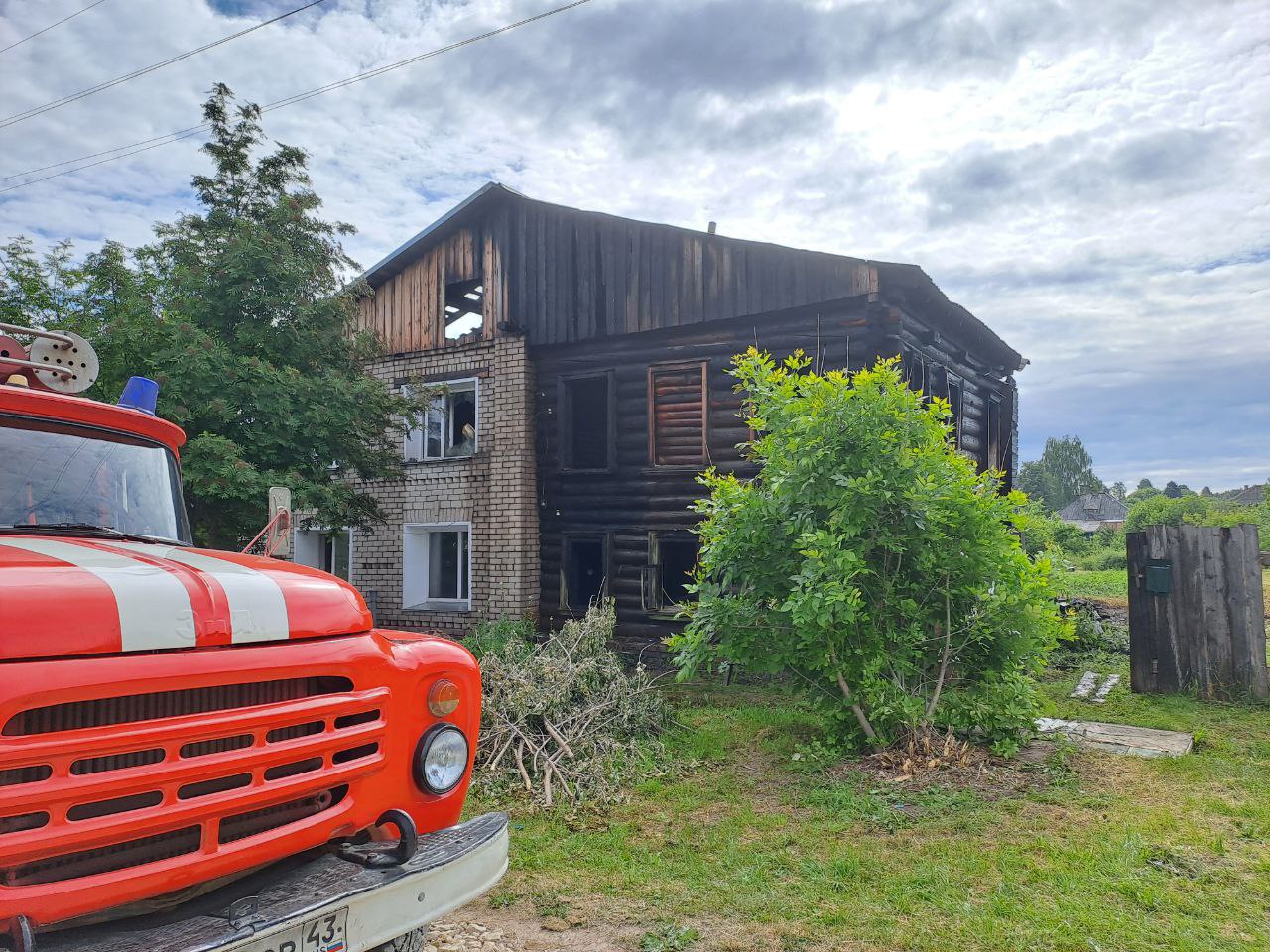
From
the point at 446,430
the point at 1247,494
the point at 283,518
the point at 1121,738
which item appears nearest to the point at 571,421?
the point at 446,430

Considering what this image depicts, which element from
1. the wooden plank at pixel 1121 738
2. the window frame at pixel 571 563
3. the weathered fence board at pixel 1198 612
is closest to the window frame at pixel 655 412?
the window frame at pixel 571 563

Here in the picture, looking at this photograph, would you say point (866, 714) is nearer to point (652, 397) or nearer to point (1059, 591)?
point (1059, 591)

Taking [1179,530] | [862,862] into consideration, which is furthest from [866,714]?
[1179,530]

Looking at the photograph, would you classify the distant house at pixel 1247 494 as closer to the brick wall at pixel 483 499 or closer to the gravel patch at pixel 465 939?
the brick wall at pixel 483 499

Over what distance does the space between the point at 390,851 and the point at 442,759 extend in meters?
0.37

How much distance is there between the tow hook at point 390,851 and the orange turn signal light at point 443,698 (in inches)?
15.3

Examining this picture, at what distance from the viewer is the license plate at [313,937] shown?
7.36ft

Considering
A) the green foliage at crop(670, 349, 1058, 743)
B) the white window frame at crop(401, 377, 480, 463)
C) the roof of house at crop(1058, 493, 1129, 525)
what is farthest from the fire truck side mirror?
the roof of house at crop(1058, 493, 1129, 525)

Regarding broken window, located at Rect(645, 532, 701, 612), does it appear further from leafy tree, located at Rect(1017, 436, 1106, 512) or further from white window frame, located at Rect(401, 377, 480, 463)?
leafy tree, located at Rect(1017, 436, 1106, 512)

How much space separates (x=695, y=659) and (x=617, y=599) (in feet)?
21.2

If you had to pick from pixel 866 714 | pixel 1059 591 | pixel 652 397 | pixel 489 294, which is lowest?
pixel 866 714

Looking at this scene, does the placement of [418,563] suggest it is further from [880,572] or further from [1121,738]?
[1121,738]

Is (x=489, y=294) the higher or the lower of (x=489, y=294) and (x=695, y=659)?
the higher

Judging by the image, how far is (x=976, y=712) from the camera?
6.62 m
